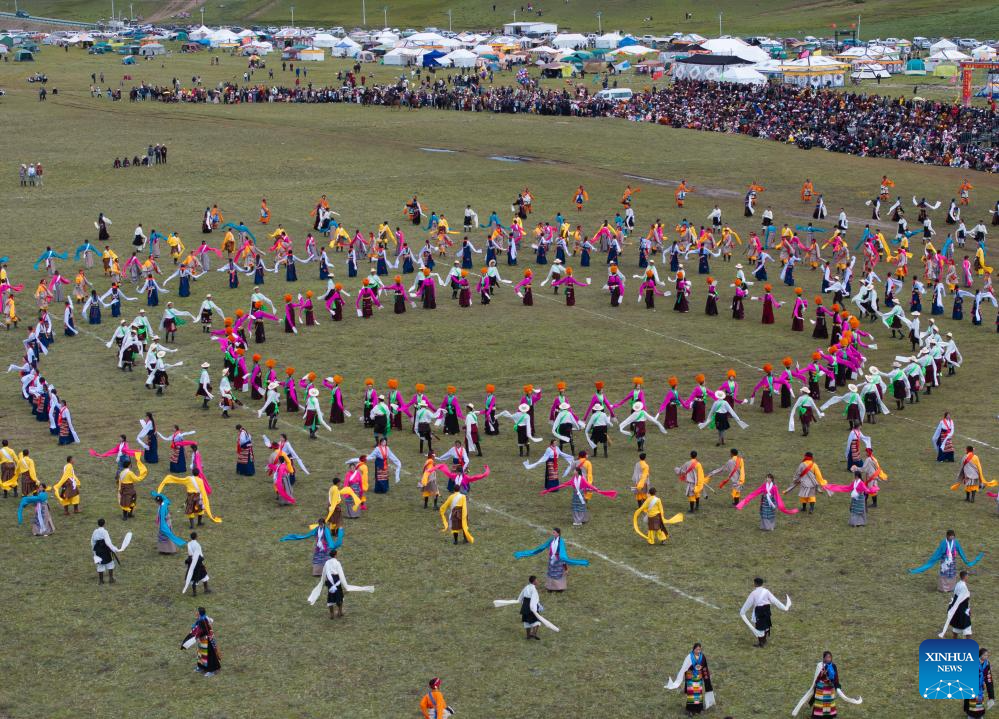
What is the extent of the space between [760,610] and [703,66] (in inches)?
3291

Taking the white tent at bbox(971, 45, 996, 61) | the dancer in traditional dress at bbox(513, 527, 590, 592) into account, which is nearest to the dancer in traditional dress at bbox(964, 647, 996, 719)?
the dancer in traditional dress at bbox(513, 527, 590, 592)

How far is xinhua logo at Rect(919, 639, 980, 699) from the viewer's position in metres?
18.6

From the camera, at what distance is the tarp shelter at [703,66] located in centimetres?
9812

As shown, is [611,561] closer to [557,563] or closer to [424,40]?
[557,563]

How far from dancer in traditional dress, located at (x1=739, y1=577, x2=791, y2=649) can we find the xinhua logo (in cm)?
213

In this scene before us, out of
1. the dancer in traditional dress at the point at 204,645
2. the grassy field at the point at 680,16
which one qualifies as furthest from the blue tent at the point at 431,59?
the dancer in traditional dress at the point at 204,645

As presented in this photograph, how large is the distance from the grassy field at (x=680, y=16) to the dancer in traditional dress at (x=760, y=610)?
133726mm

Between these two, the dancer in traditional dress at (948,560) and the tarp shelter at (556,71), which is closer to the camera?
the dancer in traditional dress at (948,560)

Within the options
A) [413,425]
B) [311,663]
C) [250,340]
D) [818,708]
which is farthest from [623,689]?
[250,340]

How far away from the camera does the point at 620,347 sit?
39375 mm

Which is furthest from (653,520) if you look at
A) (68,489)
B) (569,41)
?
(569,41)

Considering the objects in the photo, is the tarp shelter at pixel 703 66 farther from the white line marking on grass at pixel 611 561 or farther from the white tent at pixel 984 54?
the white line marking on grass at pixel 611 561

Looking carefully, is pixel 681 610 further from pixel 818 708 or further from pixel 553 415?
pixel 553 415

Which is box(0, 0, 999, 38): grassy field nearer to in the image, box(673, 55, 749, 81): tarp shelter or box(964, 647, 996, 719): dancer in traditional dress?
box(673, 55, 749, 81): tarp shelter
